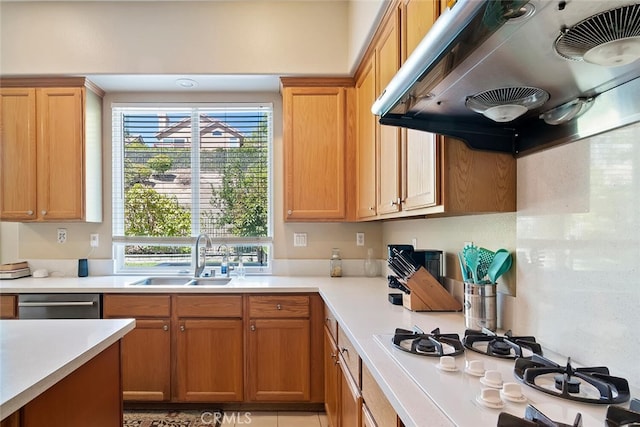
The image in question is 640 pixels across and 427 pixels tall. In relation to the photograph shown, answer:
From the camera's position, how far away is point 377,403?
120 centimetres

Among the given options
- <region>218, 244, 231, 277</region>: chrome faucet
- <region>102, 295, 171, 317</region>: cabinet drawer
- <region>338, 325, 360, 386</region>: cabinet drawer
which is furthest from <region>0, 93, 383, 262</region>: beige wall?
<region>338, 325, 360, 386</region>: cabinet drawer

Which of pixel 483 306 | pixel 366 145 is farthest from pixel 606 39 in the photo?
pixel 366 145

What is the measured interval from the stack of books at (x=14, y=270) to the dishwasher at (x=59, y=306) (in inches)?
18.7

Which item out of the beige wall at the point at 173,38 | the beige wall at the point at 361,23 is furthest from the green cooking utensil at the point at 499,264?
the beige wall at the point at 173,38

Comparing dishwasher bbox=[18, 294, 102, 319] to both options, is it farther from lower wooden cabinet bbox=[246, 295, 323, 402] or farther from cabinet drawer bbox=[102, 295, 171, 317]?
lower wooden cabinet bbox=[246, 295, 323, 402]

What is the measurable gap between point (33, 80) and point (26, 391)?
2.87 m

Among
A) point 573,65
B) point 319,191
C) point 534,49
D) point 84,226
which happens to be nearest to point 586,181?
point 573,65

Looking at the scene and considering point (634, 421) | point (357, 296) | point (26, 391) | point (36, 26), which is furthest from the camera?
point (36, 26)

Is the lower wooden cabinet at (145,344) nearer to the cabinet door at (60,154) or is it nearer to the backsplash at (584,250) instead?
the cabinet door at (60,154)

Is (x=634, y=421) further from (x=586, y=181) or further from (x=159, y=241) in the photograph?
(x=159, y=241)

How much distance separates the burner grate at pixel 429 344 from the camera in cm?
119

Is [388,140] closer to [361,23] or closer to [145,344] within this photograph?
[361,23]

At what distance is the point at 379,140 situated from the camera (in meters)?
2.29

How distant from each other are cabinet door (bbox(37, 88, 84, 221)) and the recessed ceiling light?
75cm
